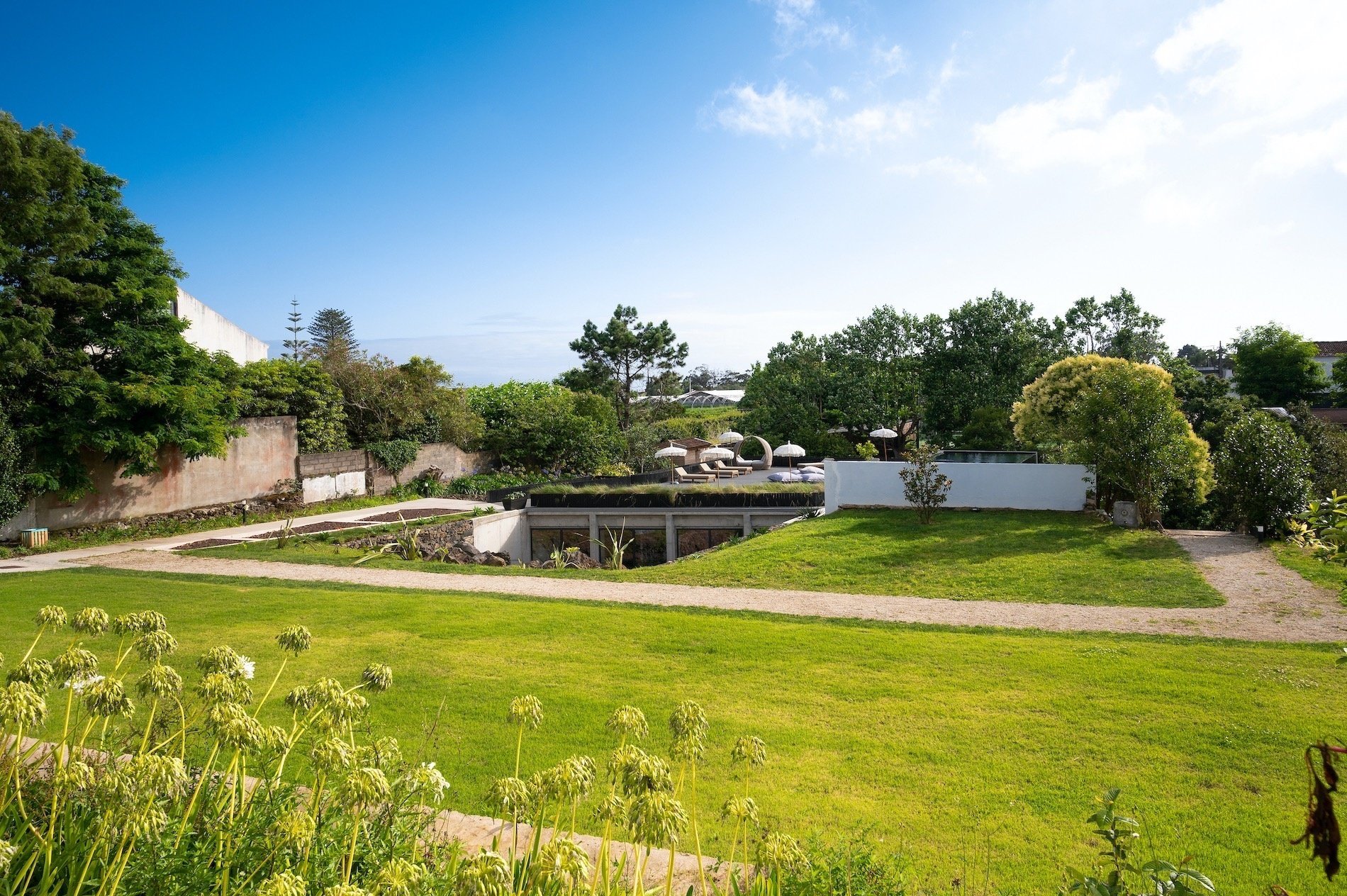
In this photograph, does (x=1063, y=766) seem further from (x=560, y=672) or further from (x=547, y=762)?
(x=560, y=672)

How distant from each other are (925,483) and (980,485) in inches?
71.6

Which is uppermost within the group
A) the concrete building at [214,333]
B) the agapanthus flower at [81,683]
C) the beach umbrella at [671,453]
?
the concrete building at [214,333]

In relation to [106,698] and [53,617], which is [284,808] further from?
[53,617]

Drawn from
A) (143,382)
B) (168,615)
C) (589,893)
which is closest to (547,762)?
(589,893)

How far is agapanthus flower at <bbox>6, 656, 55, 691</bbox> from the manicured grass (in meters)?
11.1

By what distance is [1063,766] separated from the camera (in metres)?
4.52

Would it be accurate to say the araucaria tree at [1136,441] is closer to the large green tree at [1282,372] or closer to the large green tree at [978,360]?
the large green tree at [978,360]

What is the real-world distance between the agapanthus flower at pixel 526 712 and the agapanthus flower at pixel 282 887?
631mm

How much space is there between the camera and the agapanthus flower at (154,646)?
255 cm

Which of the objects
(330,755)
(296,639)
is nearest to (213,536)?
(296,639)

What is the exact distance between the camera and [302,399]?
73.0 ft

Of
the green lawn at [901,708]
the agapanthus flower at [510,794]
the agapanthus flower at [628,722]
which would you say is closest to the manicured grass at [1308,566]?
the green lawn at [901,708]

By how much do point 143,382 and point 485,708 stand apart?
522 inches

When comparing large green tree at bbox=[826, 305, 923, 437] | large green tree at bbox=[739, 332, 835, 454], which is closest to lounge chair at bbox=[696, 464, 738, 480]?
large green tree at bbox=[739, 332, 835, 454]
